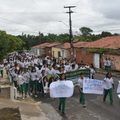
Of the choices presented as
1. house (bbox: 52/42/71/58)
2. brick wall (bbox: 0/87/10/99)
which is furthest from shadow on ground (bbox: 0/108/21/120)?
house (bbox: 52/42/71/58)

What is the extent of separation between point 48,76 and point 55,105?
4.33 m

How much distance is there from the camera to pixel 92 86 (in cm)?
1845

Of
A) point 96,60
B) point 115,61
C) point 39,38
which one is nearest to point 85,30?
point 39,38

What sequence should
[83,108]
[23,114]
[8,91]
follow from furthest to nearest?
1. [8,91]
2. [83,108]
3. [23,114]

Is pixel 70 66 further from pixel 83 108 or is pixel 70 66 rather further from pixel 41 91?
pixel 83 108

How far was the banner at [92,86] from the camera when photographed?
60.0ft

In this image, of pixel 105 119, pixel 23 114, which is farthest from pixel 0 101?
pixel 105 119

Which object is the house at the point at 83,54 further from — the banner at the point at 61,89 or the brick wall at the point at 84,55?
the banner at the point at 61,89

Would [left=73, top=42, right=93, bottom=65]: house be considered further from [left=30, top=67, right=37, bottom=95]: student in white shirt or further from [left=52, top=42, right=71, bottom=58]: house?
[left=30, top=67, right=37, bottom=95]: student in white shirt

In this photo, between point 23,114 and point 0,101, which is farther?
point 0,101

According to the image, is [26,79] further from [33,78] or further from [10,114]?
[10,114]

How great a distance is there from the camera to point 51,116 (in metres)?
16.3

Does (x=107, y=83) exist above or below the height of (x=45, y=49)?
below

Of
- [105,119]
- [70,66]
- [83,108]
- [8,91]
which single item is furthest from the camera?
[70,66]
